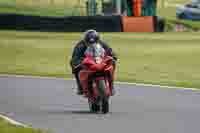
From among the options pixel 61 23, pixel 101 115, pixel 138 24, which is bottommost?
pixel 138 24

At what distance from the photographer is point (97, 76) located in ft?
45.9

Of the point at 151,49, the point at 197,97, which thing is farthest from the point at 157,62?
the point at 197,97

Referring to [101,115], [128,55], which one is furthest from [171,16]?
[101,115]

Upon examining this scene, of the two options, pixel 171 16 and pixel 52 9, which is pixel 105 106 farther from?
pixel 171 16

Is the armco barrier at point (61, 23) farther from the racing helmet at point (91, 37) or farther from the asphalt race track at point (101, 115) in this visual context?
the racing helmet at point (91, 37)

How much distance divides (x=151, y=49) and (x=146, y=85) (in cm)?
1280

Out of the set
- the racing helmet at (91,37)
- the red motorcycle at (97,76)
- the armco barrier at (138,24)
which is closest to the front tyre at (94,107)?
the red motorcycle at (97,76)

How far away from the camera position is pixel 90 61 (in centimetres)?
1401

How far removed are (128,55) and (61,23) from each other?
8468 millimetres

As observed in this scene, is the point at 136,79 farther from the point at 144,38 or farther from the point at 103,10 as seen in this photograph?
the point at 103,10

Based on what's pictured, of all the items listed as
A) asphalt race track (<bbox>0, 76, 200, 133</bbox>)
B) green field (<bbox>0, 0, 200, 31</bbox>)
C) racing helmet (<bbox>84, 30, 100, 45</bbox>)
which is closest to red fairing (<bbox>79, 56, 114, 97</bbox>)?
racing helmet (<bbox>84, 30, 100, 45</bbox>)

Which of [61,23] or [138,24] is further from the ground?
[61,23]

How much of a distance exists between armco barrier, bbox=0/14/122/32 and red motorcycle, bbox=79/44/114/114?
22928mm

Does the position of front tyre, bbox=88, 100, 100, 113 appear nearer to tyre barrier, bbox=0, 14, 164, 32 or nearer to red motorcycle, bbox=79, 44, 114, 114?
red motorcycle, bbox=79, 44, 114, 114
